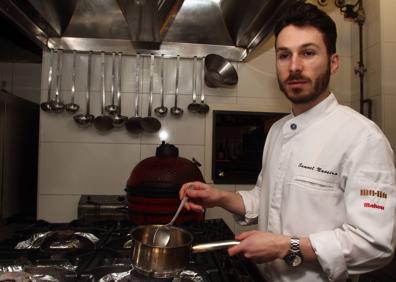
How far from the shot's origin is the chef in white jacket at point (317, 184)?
0.61 m

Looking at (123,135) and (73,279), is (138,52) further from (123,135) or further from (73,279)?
(73,279)

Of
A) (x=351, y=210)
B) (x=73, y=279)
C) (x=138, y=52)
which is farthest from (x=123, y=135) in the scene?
(x=351, y=210)

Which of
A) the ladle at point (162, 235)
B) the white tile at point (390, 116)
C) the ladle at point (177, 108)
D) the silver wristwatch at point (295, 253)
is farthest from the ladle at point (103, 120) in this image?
the white tile at point (390, 116)

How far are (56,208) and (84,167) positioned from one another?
24 centimetres

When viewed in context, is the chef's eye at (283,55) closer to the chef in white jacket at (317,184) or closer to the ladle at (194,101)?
the chef in white jacket at (317,184)

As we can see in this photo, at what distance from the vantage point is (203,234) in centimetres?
104

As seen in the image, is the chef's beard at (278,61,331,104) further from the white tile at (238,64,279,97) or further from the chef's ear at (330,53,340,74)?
the white tile at (238,64,279,97)

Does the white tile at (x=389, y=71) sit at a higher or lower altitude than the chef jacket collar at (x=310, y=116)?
higher

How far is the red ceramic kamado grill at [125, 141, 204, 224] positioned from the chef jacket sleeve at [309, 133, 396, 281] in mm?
568

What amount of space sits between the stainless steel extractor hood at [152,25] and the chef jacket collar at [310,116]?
468mm

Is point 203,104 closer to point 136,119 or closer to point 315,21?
point 136,119

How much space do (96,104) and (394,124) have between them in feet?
4.72

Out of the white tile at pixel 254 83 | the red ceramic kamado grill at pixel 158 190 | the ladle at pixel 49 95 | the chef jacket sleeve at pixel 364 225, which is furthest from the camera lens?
the white tile at pixel 254 83

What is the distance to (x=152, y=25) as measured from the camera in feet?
4.03
